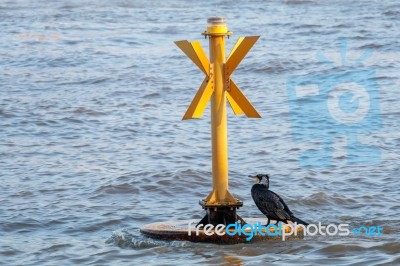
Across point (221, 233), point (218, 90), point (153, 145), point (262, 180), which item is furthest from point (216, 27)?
point (153, 145)

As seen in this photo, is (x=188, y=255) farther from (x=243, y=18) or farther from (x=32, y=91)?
(x=243, y=18)

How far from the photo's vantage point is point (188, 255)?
813 centimetres

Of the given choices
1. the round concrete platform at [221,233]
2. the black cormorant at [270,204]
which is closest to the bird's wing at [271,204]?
the black cormorant at [270,204]

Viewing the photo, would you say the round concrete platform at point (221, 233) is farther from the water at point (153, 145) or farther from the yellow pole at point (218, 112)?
the yellow pole at point (218, 112)

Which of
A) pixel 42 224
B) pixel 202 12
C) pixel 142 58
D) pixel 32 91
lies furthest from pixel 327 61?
pixel 42 224

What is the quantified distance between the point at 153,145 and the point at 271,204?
5245mm

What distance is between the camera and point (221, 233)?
8078mm

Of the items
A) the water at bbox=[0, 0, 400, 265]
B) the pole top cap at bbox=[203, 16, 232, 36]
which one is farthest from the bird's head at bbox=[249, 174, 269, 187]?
the pole top cap at bbox=[203, 16, 232, 36]

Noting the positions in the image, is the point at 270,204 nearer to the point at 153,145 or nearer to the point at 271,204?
the point at 271,204

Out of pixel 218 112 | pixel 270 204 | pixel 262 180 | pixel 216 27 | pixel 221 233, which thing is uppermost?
pixel 216 27

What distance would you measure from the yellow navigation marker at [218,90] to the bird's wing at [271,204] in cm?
24

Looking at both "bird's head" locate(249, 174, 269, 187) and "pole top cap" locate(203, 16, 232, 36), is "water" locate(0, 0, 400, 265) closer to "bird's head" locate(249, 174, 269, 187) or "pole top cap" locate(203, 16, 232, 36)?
"bird's head" locate(249, 174, 269, 187)

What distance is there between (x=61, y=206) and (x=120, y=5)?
66.8 feet

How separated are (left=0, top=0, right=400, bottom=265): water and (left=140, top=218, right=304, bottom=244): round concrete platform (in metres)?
0.06
